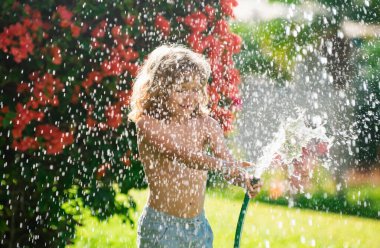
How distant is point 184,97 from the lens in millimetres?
2582

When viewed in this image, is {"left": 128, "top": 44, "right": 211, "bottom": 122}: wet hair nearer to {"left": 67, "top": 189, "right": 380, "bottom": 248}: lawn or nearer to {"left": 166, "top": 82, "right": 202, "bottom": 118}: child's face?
{"left": 166, "top": 82, "right": 202, "bottom": 118}: child's face

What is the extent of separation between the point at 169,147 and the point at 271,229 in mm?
4324

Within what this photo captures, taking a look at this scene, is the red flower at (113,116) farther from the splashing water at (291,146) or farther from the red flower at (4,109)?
the splashing water at (291,146)

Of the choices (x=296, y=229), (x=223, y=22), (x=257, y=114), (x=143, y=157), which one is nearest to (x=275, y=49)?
(x=257, y=114)

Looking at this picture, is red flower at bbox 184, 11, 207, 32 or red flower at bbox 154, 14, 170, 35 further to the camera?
red flower at bbox 184, 11, 207, 32

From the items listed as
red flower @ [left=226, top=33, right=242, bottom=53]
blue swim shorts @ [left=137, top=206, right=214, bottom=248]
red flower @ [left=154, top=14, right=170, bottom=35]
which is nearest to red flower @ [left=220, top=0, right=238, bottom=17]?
red flower @ [left=226, top=33, right=242, bottom=53]

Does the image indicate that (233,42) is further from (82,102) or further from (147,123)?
Answer: (147,123)

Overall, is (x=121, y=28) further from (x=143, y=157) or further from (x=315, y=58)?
(x=315, y=58)

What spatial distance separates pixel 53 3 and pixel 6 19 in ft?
0.90

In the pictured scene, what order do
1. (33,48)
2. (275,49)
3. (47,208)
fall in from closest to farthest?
(33,48)
(47,208)
(275,49)

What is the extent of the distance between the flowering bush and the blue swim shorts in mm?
1007

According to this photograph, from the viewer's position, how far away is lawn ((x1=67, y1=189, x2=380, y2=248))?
18.5 ft

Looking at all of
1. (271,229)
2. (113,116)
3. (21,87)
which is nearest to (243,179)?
(113,116)

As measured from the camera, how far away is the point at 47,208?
3691 mm
